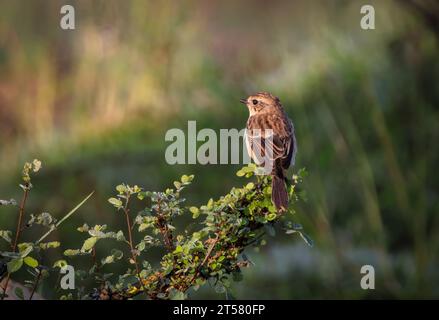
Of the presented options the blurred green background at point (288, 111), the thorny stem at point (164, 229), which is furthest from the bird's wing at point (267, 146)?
the thorny stem at point (164, 229)

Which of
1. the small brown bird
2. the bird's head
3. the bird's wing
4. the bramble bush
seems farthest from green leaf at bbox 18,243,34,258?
the bird's head

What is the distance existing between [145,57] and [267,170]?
4.47 meters

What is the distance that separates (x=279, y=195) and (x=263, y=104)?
75.7 inches

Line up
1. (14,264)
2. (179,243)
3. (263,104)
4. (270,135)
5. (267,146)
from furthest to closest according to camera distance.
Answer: (263,104), (270,135), (267,146), (179,243), (14,264)

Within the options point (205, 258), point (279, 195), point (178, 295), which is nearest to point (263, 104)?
point (279, 195)

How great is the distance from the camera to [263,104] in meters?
4.90

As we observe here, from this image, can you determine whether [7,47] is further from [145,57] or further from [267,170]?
[267,170]

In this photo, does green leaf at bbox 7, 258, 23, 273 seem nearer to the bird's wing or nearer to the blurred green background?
the bird's wing

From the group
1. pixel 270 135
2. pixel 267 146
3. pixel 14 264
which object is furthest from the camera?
pixel 270 135

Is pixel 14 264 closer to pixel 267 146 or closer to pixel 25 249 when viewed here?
pixel 25 249

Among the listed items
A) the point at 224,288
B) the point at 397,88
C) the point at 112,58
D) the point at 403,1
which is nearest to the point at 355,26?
the point at 397,88

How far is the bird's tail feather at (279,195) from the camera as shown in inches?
115

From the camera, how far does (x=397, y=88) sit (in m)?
7.28
